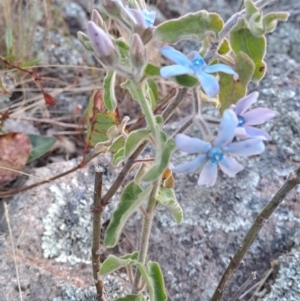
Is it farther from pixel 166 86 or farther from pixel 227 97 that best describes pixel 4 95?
pixel 227 97

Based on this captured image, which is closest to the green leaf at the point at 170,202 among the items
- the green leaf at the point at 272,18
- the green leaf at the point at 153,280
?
the green leaf at the point at 153,280

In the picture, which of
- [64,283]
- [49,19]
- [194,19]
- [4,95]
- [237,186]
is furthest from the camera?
[49,19]

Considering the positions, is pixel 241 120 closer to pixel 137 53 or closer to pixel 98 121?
pixel 137 53

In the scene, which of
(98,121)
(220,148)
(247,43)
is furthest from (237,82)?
(98,121)

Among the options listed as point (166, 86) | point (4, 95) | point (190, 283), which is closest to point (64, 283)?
point (190, 283)

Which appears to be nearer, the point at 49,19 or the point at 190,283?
the point at 190,283

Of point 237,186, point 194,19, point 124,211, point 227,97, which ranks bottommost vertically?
point 237,186

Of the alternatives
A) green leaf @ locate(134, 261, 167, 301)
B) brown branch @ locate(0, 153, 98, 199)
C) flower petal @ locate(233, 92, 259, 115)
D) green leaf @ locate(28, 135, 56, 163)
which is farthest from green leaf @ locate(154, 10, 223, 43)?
green leaf @ locate(28, 135, 56, 163)

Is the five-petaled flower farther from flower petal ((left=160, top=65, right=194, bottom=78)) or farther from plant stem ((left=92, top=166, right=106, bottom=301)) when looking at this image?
plant stem ((left=92, top=166, right=106, bottom=301))
